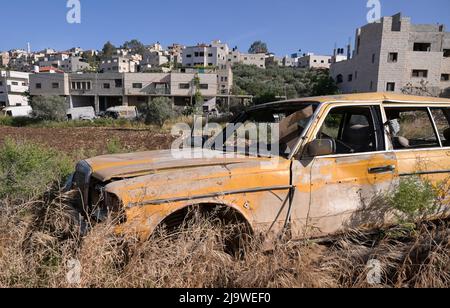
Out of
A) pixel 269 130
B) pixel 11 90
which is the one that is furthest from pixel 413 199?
pixel 11 90

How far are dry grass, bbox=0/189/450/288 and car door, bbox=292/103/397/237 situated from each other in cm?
28

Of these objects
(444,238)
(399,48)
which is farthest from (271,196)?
(399,48)

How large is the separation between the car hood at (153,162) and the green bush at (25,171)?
1.50 metres

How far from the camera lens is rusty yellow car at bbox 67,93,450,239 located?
9.28 ft

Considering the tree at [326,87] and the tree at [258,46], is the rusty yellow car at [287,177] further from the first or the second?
the tree at [258,46]

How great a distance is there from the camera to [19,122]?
37781 millimetres

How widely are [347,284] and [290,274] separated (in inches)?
19.6

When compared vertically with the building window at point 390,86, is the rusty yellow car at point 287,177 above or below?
below

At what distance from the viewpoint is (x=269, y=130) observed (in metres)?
4.16

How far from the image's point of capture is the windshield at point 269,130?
356 cm

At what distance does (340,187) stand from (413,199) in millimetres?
664

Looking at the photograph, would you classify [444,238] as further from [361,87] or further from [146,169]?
[361,87]

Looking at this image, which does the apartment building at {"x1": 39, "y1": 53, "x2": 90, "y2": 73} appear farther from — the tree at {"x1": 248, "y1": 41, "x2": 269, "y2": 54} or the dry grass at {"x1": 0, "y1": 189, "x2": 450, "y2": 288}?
the dry grass at {"x1": 0, "y1": 189, "x2": 450, "y2": 288}

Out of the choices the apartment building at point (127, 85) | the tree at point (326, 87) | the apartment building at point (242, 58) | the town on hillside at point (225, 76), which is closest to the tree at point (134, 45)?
the town on hillside at point (225, 76)
